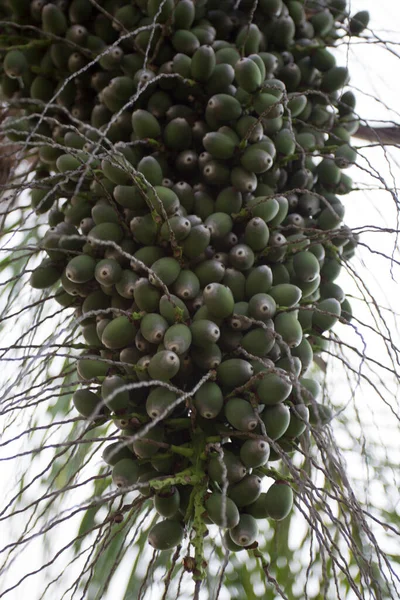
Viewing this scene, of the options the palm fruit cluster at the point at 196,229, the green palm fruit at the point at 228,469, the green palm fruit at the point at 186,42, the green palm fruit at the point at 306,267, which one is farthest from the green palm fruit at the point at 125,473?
the green palm fruit at the point at 186,42

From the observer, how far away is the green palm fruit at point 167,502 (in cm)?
91

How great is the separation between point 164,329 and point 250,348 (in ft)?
0.44

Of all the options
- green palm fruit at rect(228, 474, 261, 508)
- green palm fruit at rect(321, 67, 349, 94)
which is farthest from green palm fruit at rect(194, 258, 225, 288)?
green palm fruit at rect(321, 67, 349, 94)

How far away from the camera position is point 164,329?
36.8 inches

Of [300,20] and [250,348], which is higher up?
[300,20]

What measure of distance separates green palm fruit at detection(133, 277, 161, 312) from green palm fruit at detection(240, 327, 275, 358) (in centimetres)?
15

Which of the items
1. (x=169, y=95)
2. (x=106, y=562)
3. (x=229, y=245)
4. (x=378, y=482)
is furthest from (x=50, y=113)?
(x=378, y=482)

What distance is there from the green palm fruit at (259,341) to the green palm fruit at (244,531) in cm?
24

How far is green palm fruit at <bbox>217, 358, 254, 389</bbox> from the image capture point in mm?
927

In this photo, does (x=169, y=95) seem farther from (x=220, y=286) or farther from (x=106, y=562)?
(x=106, y=562)

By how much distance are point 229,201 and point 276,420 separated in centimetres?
40

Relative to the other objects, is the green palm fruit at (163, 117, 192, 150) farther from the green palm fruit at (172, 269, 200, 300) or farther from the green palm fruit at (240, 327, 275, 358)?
the green palm fruit at (240, 327, 275, 358)

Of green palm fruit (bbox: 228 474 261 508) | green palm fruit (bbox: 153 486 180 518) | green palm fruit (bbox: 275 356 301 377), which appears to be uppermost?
green palm fruit (bbox: 275 356 301 377)

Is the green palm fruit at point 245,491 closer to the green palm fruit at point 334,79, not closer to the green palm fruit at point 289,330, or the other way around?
the green palm fruit at point 289,330
